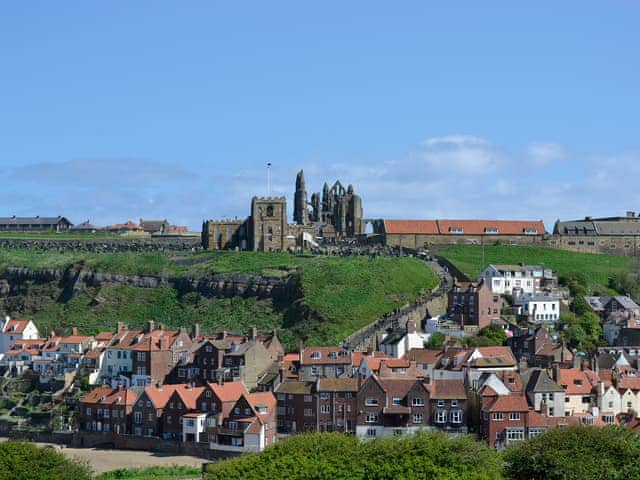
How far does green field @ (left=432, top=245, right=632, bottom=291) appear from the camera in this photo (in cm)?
12825

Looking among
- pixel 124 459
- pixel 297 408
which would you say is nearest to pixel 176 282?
pixel 124 459

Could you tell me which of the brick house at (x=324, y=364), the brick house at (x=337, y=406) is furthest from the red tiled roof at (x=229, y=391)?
the brick house at (x=337, y=406)

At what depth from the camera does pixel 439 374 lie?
87.1 metres

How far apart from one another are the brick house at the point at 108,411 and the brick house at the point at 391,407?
56.5 ft

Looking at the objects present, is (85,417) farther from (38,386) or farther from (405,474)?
(405,474)

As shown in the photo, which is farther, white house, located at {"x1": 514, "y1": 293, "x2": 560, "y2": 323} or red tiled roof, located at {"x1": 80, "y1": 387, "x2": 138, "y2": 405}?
white house, located at {"x1": 514, "y1": 293, "x2": 560, "y2": 323}

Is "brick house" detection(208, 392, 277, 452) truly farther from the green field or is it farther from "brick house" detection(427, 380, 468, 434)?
the green field

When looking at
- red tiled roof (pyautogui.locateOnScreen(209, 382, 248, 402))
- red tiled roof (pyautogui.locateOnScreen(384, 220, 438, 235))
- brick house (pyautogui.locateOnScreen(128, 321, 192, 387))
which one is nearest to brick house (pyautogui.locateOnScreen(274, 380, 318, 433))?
red tiled roof (pyautogui.locateOnScreen(209, 382, 248, 402))

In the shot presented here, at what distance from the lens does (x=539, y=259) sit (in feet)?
446

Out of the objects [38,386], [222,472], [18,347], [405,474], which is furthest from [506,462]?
[18,347]

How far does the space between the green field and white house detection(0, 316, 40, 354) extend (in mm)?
40500

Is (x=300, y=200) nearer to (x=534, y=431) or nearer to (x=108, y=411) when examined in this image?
(x=108, y=411)

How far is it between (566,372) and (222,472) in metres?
28.7

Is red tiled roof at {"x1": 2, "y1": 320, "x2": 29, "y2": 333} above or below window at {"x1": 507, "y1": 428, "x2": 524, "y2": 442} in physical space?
above
